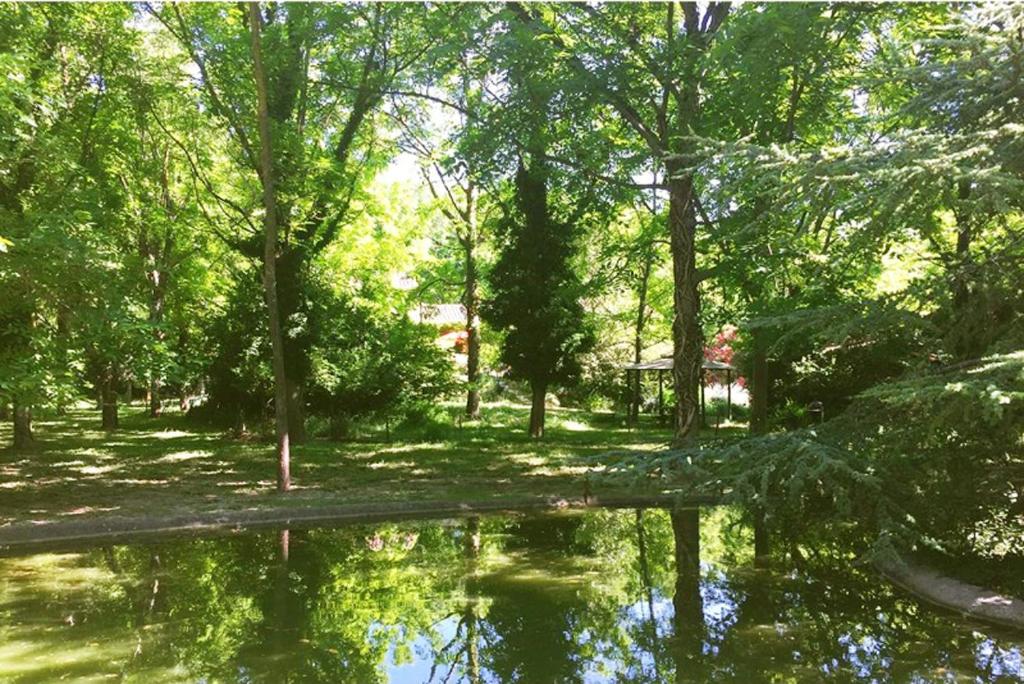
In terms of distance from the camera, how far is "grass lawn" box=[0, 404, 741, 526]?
12.0m

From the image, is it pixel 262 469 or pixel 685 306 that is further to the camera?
pixel 262 469

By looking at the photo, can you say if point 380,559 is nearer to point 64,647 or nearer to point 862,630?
point 64,647

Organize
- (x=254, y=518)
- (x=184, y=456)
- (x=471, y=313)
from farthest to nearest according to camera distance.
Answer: (x=471, y=313)
(x=184, y=456)
(x=254, y=518)

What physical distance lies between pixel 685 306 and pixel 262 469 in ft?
28.2

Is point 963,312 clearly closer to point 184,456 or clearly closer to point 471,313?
point 184,456

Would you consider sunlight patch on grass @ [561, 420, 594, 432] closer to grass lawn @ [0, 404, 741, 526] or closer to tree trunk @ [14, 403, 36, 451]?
grass lawn @ [0, 404, 741, 526]

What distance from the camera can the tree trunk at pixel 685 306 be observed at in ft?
46.4

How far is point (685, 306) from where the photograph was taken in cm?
1430

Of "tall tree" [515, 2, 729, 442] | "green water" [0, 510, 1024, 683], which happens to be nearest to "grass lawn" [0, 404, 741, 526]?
"green water" [0, 510, 1024, 683]

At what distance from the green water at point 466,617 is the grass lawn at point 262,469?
2044mm

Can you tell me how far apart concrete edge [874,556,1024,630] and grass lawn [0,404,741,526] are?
5049mm

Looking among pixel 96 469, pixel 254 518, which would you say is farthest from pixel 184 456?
pixel 254 518

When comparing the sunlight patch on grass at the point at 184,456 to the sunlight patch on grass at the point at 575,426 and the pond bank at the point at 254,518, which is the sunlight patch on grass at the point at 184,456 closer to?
the pond bank at the point at 254,518

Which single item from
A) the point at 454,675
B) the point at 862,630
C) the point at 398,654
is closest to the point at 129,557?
the point at 398,654
